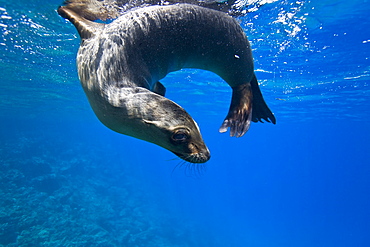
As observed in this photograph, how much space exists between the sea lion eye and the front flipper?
4.87ft

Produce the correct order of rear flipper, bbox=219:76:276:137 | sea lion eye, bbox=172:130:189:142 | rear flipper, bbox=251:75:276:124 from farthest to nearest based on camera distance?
1. rear flipper, bbox=251:75:276:124
2. rear flipper, bbox=219:76:276:137
3. sea lion eye, bbox=172:130:189:142

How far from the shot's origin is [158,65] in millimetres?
2537

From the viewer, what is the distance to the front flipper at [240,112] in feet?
10.3

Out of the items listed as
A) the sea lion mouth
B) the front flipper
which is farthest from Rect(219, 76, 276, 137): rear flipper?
the sea lion mouth

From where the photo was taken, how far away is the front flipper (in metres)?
3.14

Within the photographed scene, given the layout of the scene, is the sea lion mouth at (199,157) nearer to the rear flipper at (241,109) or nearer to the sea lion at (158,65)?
the sea lion at (158,65)

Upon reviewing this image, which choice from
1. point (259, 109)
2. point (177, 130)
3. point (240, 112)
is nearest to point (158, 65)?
point (177, 130)

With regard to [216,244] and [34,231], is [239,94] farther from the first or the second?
[216,244]

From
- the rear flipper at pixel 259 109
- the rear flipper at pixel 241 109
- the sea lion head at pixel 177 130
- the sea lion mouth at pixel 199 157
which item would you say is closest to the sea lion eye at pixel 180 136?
the sea lion head at pixel 177 130

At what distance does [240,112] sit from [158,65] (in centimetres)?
146

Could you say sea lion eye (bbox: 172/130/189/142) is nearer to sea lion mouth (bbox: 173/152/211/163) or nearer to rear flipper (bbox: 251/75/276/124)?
sea lion mouth (bbox: 173/152/211/163)

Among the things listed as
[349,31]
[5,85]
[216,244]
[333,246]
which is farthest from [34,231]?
[333,246]

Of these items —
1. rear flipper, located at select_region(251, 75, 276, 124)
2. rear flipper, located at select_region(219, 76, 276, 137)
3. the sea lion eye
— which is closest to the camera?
the sea lion eye

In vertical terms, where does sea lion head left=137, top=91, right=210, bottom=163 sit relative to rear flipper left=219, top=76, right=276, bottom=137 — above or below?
below
